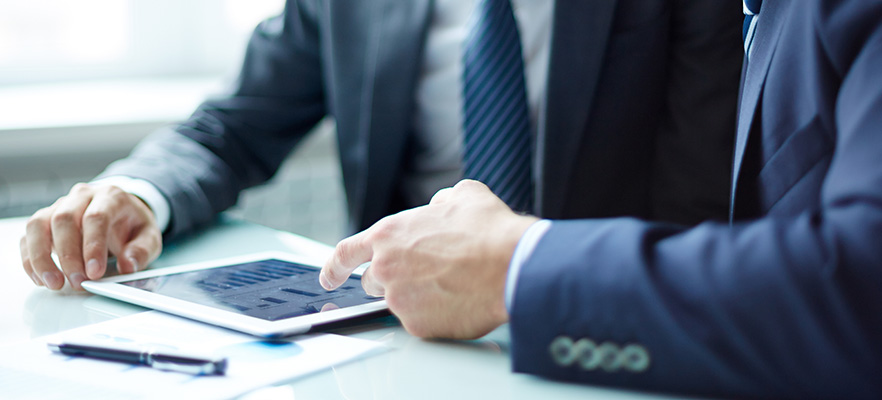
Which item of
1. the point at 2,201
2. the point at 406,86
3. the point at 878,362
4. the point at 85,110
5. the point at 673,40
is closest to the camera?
the point at 878,362

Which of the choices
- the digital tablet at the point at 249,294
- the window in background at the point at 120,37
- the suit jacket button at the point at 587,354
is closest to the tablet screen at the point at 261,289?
the digital tablet at the point at 249,294

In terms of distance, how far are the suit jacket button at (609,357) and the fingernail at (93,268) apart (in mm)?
542

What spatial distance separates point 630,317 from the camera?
53 centimetres

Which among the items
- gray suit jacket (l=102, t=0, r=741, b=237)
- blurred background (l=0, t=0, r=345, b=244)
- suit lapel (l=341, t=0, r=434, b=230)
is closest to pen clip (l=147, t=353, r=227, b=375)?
gray suit jacket (l=102, t=0, r=741, b=237)

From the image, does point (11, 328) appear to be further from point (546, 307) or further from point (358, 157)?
point (358, 157)

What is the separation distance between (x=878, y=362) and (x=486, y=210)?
30 centimetres

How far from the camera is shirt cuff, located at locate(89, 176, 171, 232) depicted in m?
0.99

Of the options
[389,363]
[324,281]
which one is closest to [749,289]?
[389,363]

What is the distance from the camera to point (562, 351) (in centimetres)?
54

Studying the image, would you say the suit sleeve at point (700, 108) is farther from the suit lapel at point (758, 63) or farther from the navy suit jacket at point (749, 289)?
the navy suit jacket at point (749, 289)

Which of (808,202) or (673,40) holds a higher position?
(673,40)

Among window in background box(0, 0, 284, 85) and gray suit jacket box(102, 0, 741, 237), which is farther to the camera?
window in background box(0, 0, 284, 85)

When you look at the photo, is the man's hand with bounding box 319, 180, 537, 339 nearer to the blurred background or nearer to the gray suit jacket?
the gray suit jacket

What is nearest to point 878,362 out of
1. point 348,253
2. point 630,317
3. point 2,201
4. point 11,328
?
point 630,317
